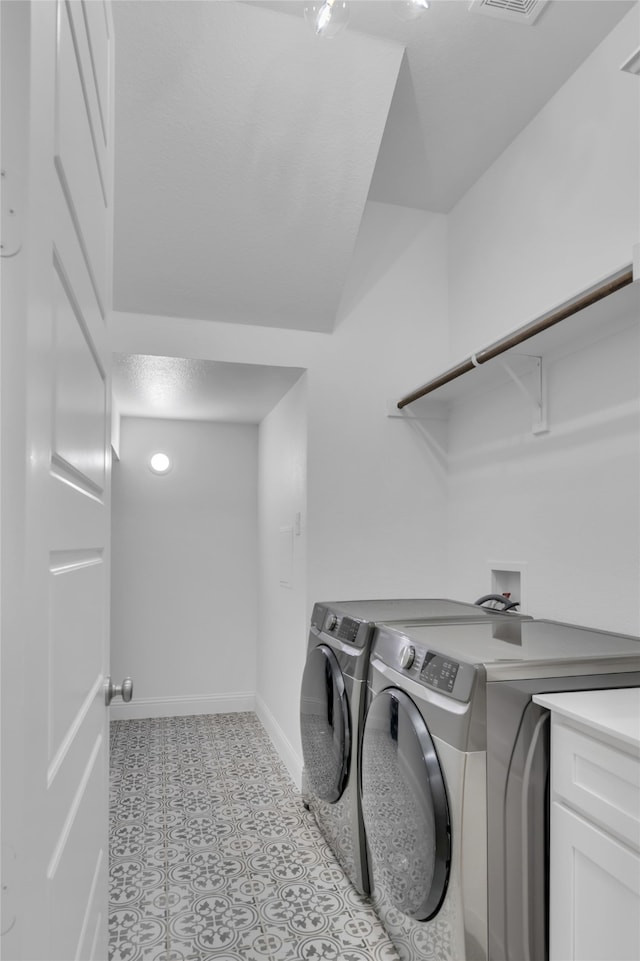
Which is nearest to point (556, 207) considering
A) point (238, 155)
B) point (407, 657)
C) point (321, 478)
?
point (238, 155)

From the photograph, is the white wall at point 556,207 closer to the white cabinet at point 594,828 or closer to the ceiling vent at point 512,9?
the ceiling vent at point 512,9

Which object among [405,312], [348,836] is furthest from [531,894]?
[405,312]

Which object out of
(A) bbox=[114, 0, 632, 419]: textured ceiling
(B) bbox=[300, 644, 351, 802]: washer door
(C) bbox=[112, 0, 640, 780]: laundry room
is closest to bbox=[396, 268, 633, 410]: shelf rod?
(C) bbox=[112, 0, 640, 780]: laundry room

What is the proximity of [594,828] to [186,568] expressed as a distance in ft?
10.2

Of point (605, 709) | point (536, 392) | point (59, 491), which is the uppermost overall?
point (536, 392)

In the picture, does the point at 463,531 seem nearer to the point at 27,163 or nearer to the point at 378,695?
the point at 378,695

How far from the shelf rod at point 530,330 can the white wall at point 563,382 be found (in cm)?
4

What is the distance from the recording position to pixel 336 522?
9.34 feet

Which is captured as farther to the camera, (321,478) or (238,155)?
(321,478)

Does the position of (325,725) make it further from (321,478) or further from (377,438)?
(377,438)

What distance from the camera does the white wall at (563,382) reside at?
190 cm

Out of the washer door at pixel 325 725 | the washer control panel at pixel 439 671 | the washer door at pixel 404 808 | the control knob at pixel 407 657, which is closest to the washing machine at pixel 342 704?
the washer door at pixel 325 725

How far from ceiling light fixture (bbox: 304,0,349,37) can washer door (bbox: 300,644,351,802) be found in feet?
6.23

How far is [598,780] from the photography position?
3.96 feet
